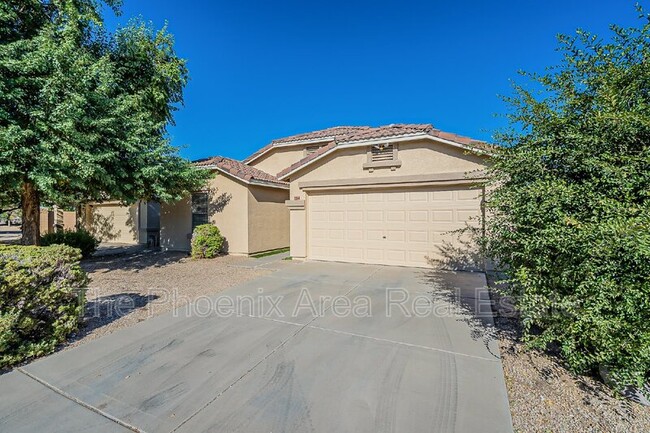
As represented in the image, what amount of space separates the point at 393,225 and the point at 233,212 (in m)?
6.14

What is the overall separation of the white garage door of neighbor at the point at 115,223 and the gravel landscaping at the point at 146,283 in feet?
16.1

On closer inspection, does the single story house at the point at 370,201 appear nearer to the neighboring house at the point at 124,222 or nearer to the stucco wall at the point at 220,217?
the stucco wall at the point at 220,217

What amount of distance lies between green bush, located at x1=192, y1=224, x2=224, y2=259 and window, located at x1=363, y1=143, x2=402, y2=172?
238 inches

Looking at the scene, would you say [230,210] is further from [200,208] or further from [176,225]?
[176,225]

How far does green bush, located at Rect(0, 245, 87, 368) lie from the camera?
3.26 m

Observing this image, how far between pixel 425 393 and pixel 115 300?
5.81 m

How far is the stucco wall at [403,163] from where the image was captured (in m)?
8.09

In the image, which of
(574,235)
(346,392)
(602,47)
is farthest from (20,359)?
(602,47)

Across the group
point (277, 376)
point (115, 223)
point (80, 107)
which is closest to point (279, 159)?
point (115, 223)

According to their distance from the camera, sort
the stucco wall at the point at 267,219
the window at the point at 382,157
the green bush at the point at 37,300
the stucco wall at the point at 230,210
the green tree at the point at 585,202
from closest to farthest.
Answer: the green tree at the point at 585,202, the green bush at the point at 37,300, the window at the point at 382,157, the stucco wall at the point at 230,210, the stucco wall at the point at 267,219

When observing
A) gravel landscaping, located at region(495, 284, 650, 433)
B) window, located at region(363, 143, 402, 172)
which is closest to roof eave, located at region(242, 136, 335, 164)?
window, located at region(363, 143, 402, 172)

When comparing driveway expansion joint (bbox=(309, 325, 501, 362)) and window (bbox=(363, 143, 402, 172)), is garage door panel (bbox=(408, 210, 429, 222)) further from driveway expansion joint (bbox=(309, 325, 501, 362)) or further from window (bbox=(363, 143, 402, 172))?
driveway expansion joint (bbox=(309, 325, 501, 362))

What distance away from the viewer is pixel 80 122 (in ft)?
22.0

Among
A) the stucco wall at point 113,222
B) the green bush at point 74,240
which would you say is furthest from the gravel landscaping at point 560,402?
the stucco wall at point 113,222
